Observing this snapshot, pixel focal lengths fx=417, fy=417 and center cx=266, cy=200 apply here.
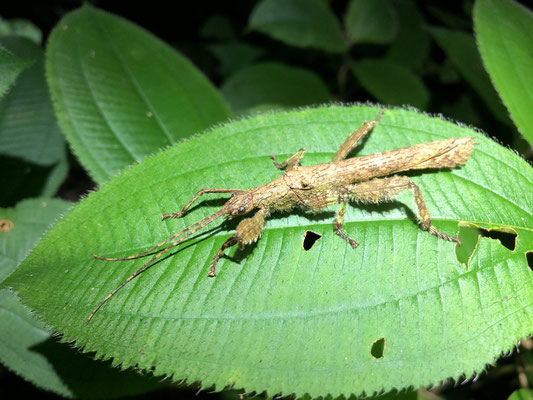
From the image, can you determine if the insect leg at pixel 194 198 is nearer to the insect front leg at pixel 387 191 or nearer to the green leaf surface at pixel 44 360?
the insect front leg at pixel 387 191

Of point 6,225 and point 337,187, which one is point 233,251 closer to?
point 337,187

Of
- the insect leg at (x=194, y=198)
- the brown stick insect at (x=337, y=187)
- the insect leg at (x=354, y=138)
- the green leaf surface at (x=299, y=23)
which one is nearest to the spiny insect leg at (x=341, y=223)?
the brown stick insect at (x=337, y=187)

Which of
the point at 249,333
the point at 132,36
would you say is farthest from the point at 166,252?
the point at 132,36

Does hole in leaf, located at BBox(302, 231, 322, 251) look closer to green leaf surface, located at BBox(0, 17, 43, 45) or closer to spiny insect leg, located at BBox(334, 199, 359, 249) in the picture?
spiny insect leg, located at BBox(334, 199, 359, 249)

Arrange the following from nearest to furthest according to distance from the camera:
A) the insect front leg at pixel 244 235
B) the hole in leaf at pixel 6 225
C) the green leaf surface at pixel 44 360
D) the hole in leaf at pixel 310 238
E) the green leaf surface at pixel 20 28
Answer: the insect front leg at pixel 244 235
the hole in leaf at pixel 310 238
the green leaf surface at pixel 44 360
the hole in leaf at pixel 6 225
the green leaf surface at pixel 20 28

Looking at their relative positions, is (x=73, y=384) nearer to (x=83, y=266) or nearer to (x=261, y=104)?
(x=83, y=266)

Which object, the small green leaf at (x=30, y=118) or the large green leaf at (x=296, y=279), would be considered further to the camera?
the small green leaf at (x=30, y=118)

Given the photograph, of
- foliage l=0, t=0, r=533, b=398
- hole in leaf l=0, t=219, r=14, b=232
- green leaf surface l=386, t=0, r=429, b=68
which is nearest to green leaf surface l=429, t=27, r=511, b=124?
foliage l=0, t=0, r=533, b=398
